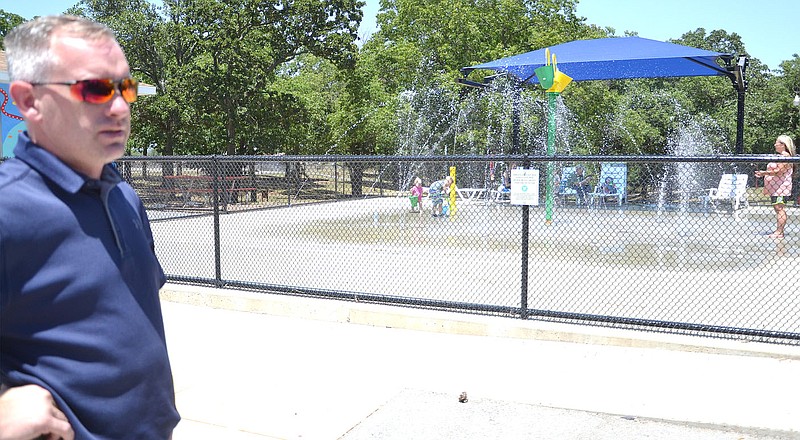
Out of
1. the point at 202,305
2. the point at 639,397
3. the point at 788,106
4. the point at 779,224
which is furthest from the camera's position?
the point at 788,106

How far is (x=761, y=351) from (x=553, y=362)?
5.55ft

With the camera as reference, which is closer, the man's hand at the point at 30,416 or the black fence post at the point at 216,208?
the man's hand at the point at 30,416


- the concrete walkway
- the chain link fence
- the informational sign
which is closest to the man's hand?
the concrete walkway

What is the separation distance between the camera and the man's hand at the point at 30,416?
1602 mm

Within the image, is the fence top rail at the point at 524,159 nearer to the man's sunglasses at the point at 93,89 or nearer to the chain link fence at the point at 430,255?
the chain link fence at the point at 430,255

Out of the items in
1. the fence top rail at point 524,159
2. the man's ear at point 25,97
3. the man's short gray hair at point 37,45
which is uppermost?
the man's short gray hair at point 37,45

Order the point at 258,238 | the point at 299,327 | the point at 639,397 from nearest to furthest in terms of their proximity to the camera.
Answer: the point at 639,397 → the point at 299,327 → the point at 258,238

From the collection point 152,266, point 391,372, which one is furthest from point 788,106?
point 152,266

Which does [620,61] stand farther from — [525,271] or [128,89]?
→ [128,89]

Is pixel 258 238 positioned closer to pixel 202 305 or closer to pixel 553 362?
pixel 202 305

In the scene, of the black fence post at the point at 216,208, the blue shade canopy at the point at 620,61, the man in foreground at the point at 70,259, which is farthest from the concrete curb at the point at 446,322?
the blue shade canopy at the point at 620,61

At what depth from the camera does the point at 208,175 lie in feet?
27.3

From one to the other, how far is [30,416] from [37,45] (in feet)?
3.01

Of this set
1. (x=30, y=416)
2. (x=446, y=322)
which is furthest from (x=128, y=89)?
(x=446, y=322)
